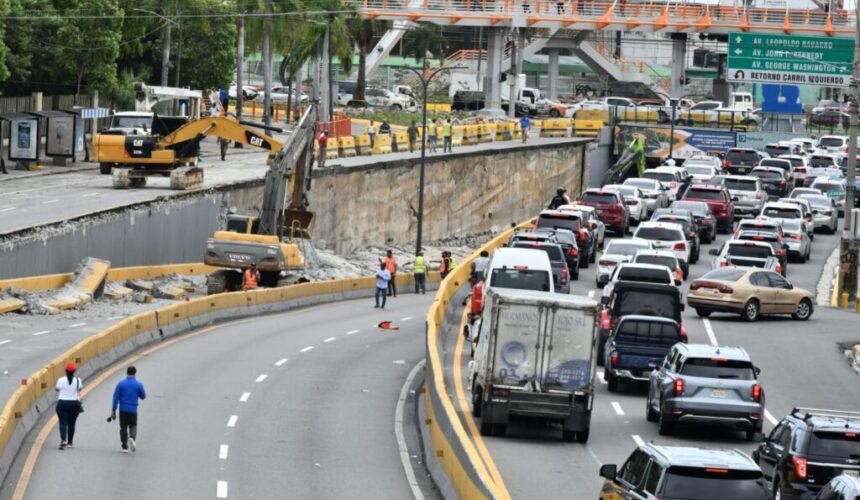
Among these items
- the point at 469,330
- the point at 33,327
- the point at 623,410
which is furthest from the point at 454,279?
the point at 623,410

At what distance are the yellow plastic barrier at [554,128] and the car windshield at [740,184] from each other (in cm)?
3262

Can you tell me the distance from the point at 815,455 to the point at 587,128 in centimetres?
7880

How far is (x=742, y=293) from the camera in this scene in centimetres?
4266

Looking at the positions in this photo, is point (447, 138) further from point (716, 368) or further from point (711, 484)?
point (711, 484)

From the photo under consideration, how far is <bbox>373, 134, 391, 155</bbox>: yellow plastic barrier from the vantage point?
265ft

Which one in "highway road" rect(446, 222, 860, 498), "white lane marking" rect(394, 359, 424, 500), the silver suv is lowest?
"white lane marking" rect(394, 359, 424, 500)

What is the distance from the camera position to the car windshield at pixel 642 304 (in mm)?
34031

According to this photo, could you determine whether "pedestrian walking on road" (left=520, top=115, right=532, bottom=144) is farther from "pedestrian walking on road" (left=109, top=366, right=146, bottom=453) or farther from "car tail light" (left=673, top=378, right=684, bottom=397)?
"pedestrian walking on road" (left=109, top=366, right=146, bottom=453)

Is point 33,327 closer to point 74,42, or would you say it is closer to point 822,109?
point 74,42

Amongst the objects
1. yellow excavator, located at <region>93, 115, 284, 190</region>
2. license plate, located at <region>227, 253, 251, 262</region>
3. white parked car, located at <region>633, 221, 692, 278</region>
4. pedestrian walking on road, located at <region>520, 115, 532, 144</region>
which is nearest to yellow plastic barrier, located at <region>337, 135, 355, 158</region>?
yellow excavator, located at <region>93, 115, 284, 190</region>

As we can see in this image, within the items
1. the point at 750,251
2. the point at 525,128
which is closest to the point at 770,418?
the point at 750,251

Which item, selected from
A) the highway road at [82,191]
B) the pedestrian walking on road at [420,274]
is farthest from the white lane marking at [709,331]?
the highway road at [82,191]

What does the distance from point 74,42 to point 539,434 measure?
5585 centimetres

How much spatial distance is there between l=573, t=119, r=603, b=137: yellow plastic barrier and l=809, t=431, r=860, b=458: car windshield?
257ft
